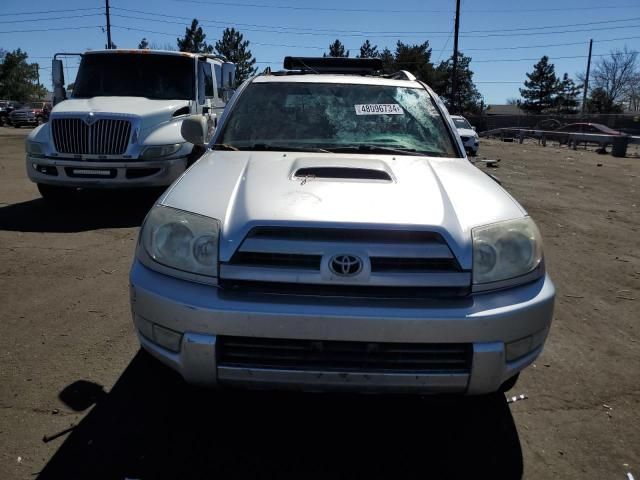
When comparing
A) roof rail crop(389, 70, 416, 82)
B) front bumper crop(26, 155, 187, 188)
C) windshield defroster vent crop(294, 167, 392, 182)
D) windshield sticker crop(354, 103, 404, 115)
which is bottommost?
front bumper crop(26, 155, 187, 188)

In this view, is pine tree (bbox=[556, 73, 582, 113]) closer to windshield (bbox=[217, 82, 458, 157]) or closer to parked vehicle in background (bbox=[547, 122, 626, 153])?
parked vehicle in background (bbox=[547, 122, 626, 153])

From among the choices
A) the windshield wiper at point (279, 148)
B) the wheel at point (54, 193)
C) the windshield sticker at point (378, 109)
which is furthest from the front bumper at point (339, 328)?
the wheel at point (54, 193)

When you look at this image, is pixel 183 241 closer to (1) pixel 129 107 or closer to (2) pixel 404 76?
(2) pixel 404 76

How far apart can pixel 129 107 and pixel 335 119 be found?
15.7 ft

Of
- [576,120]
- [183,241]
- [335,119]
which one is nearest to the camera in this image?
[183,241]

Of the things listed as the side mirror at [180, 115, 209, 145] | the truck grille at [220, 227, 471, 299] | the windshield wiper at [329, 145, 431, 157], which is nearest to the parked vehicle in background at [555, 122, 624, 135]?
the windshield wiper at [329, 145, 431, 157]

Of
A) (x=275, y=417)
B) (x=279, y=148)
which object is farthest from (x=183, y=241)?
(x=279, y=148)

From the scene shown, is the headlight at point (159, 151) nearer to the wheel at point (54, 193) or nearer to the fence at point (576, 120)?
the wheel at point (54, 193)

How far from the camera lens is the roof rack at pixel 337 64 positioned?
571 centimetres

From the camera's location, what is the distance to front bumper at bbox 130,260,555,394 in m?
2.16

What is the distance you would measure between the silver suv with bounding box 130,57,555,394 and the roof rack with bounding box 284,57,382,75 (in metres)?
3.47

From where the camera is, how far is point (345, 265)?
224cm

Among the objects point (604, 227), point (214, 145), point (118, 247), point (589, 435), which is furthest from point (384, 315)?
point (604, 227)

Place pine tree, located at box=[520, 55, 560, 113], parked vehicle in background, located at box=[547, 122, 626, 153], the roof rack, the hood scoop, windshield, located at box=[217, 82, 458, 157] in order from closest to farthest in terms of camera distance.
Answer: the hood scoop < windshield, located at box=[217, 82, 458, 157] < the roof rack < parked vehicle in background, located at box=[547, 122, 626, 153] < pine tree, located at box=[520, 55, 560, 113]
